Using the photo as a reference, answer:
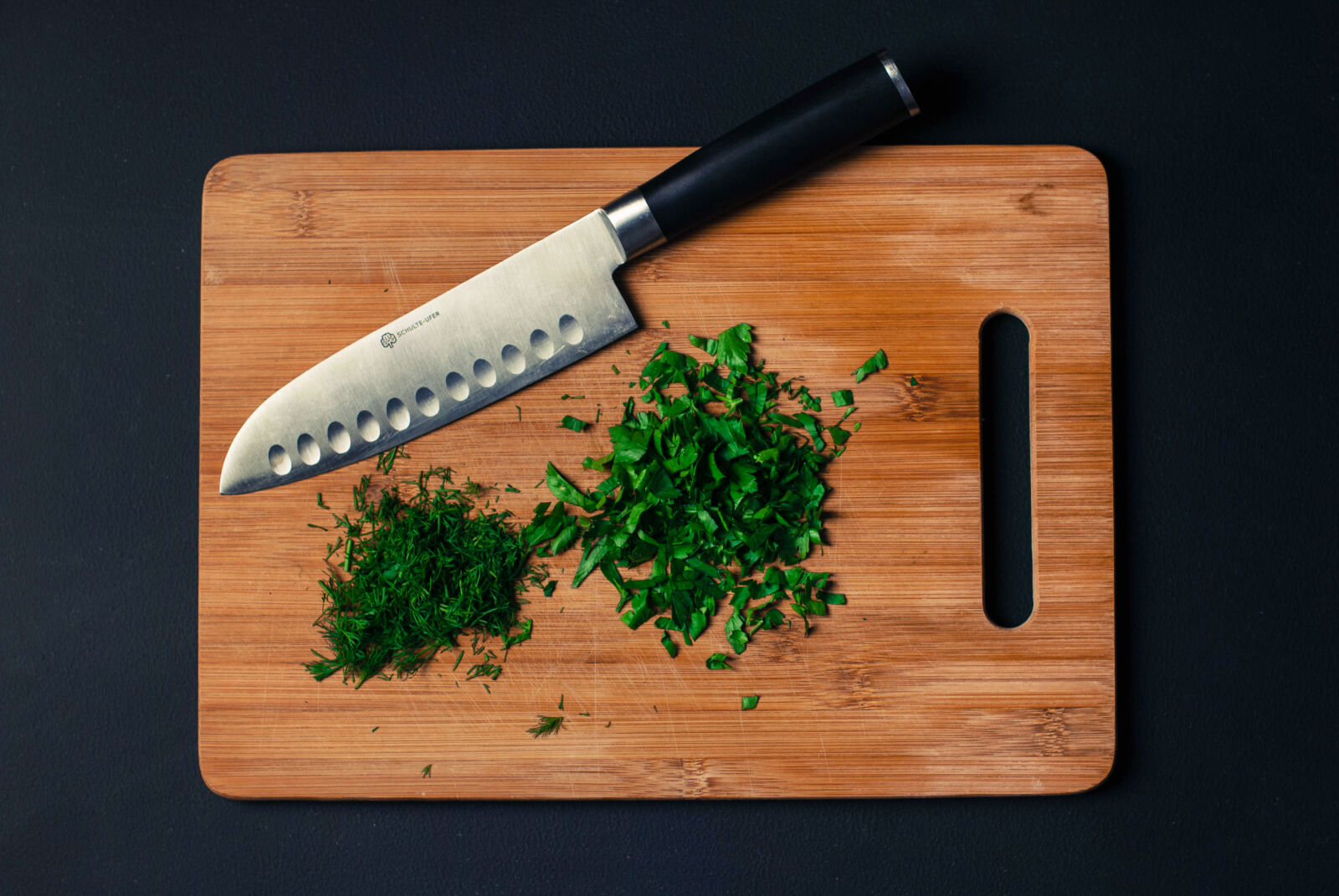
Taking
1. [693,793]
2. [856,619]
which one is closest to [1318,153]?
[856,619]

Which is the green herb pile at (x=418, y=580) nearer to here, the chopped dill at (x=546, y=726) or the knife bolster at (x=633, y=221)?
the chopped dill at (x=546, y=726)

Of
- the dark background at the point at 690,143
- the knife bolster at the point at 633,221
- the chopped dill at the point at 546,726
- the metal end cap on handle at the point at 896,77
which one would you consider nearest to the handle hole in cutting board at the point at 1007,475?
the dark background at the point at 690,143

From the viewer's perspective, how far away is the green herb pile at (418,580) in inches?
47.3

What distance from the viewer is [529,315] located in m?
1.19

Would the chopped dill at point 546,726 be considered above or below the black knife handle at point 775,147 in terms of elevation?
below

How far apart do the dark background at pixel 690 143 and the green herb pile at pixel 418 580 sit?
27 cm

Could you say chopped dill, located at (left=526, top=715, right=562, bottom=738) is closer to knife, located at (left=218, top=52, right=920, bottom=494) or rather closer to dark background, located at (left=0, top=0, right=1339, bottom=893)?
dark background, located at (left=0, top=0, right=1339, bottom=893)

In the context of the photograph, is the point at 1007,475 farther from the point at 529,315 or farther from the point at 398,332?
the point at 398,332

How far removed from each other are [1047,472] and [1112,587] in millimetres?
201

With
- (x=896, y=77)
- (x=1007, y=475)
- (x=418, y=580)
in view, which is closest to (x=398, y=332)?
(x=418, y=580)

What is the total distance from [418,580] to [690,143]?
0.81m

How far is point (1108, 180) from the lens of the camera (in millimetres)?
1307

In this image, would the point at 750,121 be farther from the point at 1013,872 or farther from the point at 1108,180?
the point at 1013,872

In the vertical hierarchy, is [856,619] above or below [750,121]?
below
